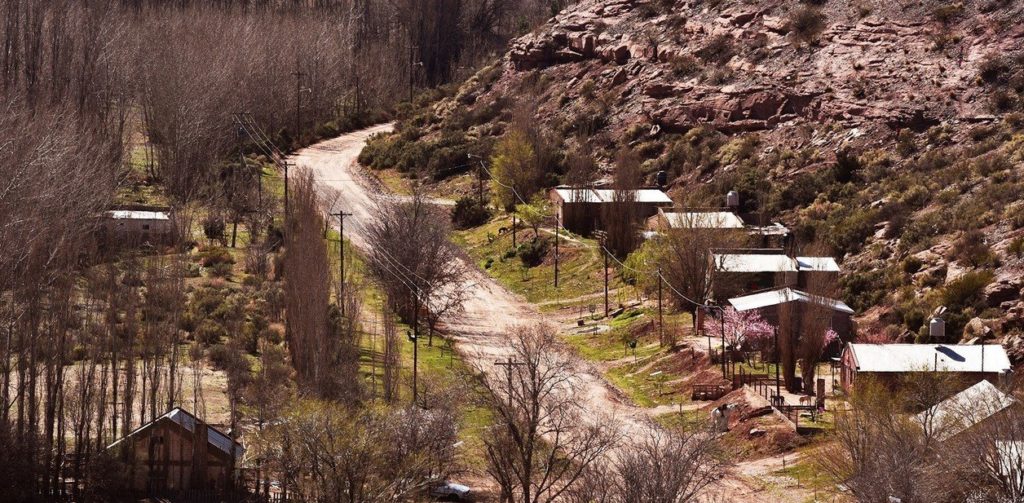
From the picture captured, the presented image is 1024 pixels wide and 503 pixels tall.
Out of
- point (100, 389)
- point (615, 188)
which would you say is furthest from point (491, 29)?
point (100, 389)

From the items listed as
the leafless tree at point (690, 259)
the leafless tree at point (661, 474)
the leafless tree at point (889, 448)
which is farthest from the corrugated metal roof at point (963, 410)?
the leafless tree at point (690, 259)

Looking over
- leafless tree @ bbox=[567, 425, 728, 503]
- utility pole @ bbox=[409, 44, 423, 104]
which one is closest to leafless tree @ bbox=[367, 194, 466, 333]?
leafless tree @ bbox=[567, 425, 728, 503]

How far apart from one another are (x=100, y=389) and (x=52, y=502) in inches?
171

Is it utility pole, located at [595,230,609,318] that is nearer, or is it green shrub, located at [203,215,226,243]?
utility pole, located at [595,230,609,318]

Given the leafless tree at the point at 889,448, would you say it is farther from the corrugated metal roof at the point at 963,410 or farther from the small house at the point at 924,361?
the small house at the point at 924,361

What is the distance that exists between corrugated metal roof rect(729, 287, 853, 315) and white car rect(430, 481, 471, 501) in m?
16.4

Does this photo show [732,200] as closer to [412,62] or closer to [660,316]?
[660,316]

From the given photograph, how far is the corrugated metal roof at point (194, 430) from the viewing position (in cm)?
4334

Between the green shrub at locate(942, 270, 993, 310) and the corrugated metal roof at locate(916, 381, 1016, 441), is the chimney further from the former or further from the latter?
the corrugated metal roof at locate(916, 381, 1016, 441)

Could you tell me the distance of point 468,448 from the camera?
1816 inches

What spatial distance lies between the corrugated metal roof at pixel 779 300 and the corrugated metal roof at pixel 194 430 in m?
20.4

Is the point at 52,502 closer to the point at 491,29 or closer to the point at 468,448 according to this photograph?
the point at 468,448

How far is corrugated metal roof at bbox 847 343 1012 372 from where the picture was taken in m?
47.9

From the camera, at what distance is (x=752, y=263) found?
6362 centimetres
